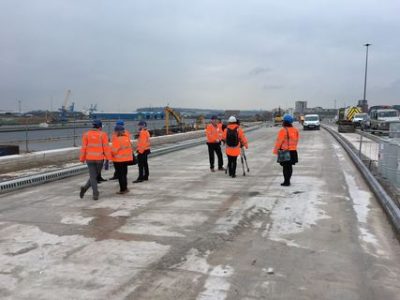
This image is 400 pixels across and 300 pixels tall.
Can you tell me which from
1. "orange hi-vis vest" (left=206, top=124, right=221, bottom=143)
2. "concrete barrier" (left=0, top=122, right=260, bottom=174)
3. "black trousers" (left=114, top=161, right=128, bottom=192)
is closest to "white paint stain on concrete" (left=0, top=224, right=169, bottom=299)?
"black trousers" (left=114, top=161, right=128, bottom=192)

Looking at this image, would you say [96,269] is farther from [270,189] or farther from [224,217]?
[270,189]

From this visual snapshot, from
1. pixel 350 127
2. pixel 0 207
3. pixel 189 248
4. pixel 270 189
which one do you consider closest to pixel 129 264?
pixel 189 248

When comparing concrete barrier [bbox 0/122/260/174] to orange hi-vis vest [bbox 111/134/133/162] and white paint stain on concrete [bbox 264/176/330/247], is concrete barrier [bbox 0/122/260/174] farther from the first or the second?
white paint stain on concrete [bbox 264/176/330/247]

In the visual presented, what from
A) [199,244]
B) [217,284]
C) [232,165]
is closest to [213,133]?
[232,165]

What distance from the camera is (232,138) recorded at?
1384cm

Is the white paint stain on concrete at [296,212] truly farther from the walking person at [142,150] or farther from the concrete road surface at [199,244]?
the walking person at [142,150]

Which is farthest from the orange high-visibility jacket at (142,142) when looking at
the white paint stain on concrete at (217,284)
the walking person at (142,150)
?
the white paint stain on concrete at (217,284)

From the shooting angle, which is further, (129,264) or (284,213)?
(284,213)

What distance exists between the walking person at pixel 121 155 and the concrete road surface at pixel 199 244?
13.8 inches

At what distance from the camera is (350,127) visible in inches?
1802

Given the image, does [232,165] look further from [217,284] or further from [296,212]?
[217,284]

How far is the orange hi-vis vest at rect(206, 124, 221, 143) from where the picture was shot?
610 inches

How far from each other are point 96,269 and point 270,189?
6.48 m

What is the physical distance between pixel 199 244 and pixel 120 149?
192 inches
